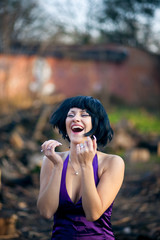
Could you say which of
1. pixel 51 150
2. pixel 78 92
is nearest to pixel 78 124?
pixel 51 150

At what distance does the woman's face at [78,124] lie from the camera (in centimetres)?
215

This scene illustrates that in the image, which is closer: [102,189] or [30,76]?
[102,189]

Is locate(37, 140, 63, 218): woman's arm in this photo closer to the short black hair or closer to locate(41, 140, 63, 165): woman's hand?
locate(41, 140, 63, 165): woman's hand

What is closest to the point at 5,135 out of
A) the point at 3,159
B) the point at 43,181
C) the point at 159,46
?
the point at 3,159

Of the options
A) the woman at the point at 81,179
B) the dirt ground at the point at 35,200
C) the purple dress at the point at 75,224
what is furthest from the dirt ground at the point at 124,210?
the woman at the point at 81,179

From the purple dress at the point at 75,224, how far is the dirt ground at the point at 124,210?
71.1 inches

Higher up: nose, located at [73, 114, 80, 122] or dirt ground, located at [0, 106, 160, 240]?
nose, located at [73, 114, 80, 122]

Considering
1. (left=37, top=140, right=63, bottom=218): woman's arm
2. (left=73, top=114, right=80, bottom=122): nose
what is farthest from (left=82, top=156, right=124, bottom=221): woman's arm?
(left=73, top=114, right=80, bottom=122): nose

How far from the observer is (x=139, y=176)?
22.9ft

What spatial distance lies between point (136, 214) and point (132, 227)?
2.14 feet

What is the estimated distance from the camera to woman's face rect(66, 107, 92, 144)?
2153 mm

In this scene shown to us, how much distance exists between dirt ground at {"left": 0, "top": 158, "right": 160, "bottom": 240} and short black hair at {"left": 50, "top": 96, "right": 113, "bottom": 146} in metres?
1.99

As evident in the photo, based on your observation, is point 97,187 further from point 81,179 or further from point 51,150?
point 51,150

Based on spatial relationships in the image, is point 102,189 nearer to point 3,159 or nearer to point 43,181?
point 43,181
